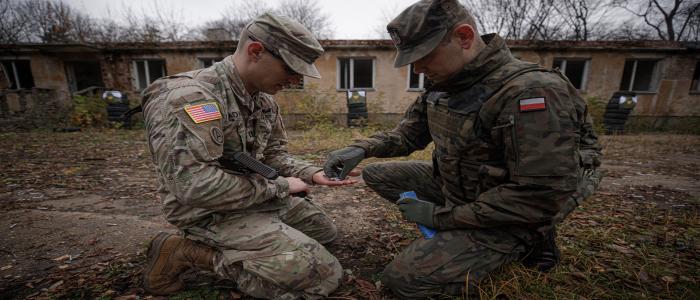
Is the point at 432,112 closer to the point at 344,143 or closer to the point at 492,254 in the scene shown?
the point at 492,254

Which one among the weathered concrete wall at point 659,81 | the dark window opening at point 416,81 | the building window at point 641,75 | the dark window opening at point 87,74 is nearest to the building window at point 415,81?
the dark window opening at point 416,81

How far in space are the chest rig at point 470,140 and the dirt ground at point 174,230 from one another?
594 mm

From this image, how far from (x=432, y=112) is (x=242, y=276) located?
4.92 feet

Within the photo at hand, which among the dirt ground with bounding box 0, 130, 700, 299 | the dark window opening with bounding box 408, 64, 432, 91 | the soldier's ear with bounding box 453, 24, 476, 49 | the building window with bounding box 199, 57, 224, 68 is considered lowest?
the dirt ground with bounding box 0, 130, 700, 299

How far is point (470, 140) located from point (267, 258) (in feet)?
4.16

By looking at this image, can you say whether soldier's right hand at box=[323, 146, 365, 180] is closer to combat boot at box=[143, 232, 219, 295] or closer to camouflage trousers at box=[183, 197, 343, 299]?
camouflage trousers at box=[183, 197, 343, 299]

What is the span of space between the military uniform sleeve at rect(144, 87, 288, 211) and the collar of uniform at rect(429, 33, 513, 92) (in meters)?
1.31

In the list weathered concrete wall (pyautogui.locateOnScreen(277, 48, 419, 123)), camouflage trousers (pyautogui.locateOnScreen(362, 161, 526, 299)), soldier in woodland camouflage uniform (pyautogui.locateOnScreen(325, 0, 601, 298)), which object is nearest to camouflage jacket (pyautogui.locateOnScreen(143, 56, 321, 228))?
camouflage trousers (pyautogui.locateOnScreen(362, 161, 526, 299))

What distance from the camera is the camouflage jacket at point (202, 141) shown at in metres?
1.47

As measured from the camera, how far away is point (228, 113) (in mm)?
1725

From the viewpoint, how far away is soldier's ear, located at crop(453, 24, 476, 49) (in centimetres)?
163

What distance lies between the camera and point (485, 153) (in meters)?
1.68

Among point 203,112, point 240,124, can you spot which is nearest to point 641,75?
point 240,124

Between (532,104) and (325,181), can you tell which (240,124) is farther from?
(532,104)
